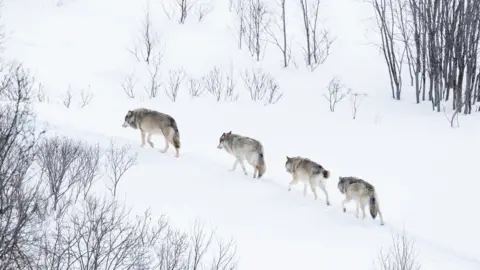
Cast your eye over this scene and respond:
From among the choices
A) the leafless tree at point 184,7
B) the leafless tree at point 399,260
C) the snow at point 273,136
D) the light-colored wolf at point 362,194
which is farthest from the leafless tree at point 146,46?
the leafless tree at point 399,260

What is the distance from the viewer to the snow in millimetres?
10406

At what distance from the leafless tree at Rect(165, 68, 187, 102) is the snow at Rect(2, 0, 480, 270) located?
42 centimetres

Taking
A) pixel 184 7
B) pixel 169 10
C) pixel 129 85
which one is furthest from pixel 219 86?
pixel 169 10

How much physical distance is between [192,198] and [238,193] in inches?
46.7

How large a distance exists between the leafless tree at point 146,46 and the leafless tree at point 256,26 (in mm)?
5715

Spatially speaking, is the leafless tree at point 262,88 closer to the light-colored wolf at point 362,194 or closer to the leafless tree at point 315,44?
the leafless tree at point 315,44

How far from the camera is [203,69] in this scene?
28.6m

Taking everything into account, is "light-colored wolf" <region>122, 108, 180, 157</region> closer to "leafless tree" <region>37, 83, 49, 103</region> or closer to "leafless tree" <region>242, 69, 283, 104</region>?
"leafless tree" <region>37, 83, 49, 103</region>

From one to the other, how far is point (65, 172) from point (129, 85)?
1455cm

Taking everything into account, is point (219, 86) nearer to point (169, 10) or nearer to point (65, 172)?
point (169, 10)

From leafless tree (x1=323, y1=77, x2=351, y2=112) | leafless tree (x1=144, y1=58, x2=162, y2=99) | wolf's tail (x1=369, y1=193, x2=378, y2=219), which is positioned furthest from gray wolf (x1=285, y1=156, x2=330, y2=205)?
leafless tree (x1=144, y1=58, x2=162, y2=99)

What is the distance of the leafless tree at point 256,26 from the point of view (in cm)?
3181

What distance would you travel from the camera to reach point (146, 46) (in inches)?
1173

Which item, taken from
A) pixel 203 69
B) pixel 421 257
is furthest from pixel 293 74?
pixel 421 257
